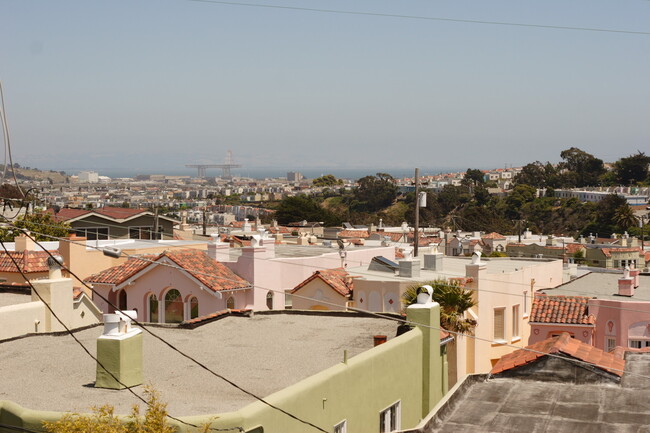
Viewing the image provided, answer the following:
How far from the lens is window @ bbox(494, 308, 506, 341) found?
2681cm

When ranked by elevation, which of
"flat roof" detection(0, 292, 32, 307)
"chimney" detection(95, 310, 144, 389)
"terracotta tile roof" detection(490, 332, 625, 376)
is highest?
"chimney" detection(95, 310, 144, 389)

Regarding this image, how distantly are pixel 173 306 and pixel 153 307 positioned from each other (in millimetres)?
749

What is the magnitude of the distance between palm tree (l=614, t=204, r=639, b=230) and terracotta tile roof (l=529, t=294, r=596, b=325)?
108m

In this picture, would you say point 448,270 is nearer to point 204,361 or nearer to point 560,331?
point 560,331

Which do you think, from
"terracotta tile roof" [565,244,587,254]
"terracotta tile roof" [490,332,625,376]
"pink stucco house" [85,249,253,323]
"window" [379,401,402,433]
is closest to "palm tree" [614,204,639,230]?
"terracotta tile roof" [565,244,587,254]

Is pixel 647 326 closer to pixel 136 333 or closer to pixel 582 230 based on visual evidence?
pixel 136 333

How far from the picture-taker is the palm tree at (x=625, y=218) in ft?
432

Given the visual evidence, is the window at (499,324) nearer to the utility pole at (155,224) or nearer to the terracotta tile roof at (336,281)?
the terracotta tile roof at (336,281)

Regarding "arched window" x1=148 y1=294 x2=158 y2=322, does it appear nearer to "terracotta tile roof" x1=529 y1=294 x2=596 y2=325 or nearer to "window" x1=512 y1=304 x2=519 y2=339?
"window" x1=512 y1=304 x2=519 y2=339

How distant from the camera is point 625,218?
432 ft

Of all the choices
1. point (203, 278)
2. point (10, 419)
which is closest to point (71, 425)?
point (10, 419)

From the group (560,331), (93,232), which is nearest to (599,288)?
(560,331)

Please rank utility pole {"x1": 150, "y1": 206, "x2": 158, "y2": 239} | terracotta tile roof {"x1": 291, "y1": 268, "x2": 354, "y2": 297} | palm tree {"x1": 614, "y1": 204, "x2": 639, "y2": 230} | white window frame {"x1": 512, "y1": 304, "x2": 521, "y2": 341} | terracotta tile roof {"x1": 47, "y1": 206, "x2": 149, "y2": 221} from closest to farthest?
white window frame {"x1": 512, "y1": 304, "x2": 521, "y2": 341} < terracotta tile roof {"x1": 291, "y1": 268, "x2": 354, "y2": 297} < utility pole {"x1": 150, "y1": 206, "x2": 158, "y2": 239} < terracotta tile roof {"x1": 47, "y1": 206, "x2": 149, "y2": 221} < palm tree {"x1": 614, "y1": 204, "x2": 639, "y2": 230}

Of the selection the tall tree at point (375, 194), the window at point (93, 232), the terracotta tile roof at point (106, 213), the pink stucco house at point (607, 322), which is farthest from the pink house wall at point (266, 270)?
the tall tree at point (375, 194)
